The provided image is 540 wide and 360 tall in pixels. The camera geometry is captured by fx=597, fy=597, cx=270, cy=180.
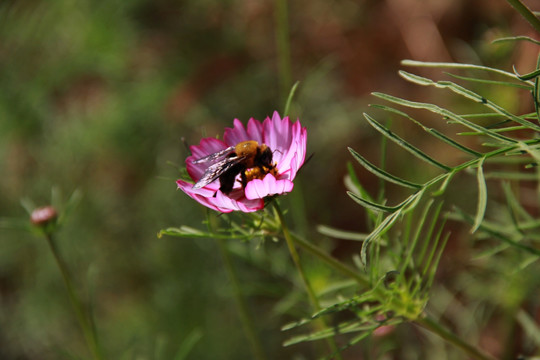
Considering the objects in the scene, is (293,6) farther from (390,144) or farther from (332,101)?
(390,144)

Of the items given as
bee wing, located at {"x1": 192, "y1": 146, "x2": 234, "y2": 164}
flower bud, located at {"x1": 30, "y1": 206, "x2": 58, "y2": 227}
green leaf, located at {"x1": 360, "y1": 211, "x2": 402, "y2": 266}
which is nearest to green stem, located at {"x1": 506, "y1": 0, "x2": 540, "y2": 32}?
green leaf, located at {"x1": 360, "y1": 211, "x2": 402, "y2": 266}

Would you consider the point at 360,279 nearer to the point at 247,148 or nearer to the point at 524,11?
the point at 247,148

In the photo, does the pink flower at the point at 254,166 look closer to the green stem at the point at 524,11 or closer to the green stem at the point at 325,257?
the green stem at the point at 325,257

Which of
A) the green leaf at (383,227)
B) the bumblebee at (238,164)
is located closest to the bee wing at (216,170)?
the bumblebee at (238,164)

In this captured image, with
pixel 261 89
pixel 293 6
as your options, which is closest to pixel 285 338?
pixel 261 89

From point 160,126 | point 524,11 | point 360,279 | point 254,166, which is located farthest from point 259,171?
point 160,126

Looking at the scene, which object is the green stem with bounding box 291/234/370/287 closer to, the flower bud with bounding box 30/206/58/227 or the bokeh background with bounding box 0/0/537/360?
the flower bud with bounding box 30/206/58/227

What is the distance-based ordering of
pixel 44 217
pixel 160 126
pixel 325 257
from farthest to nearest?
pixel 160 126
pixel 44 217
pixel 325 257
